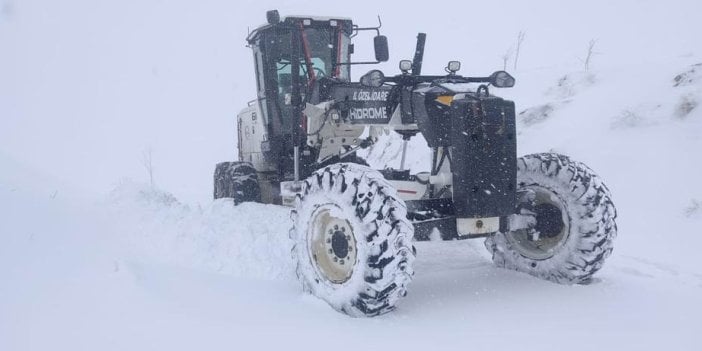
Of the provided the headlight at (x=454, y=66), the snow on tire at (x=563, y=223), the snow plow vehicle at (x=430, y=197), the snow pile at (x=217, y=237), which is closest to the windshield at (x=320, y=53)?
the snow plow vehicle at (x=430, y=197)

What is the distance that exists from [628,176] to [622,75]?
→ 5820 millimetres

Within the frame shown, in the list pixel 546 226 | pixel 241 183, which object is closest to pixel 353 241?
pixel 546 226

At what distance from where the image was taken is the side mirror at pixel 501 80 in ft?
16.1

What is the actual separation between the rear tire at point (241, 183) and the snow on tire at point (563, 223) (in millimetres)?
3794

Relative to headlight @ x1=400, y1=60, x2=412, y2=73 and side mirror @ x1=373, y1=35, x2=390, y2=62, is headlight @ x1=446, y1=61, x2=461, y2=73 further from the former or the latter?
side mirror @ x1=373, y1=35, x2=390, y2=62

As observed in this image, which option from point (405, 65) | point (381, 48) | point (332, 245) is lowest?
point (332, 245)

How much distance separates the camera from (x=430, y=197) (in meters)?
5.08

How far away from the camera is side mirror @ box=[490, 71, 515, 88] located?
194 inches

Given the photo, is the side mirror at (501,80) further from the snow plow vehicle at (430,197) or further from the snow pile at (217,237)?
the snow pile at (217,237)

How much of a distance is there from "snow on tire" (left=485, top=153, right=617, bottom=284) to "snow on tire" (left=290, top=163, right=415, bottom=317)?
5.55 ft

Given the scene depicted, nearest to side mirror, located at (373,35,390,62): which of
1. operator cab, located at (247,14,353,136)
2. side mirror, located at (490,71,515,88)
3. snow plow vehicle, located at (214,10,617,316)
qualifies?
snow plow vehicle, located at (214,10,617,316)

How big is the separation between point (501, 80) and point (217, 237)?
3208 mm

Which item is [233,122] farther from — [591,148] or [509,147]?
[509,147]

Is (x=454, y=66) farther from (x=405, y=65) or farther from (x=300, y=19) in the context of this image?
(x=300, y=19)
